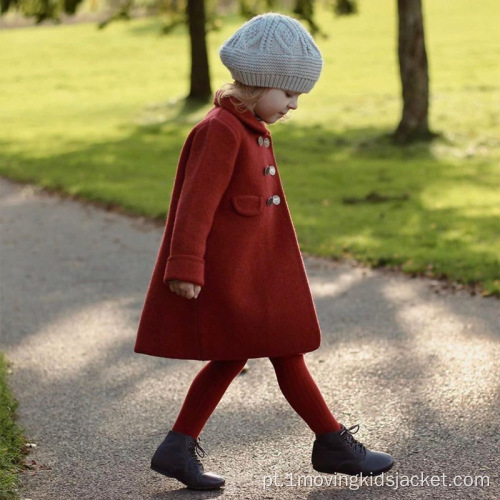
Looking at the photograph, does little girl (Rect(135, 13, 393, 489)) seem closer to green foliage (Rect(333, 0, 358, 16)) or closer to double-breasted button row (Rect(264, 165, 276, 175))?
double-breasted button row (Rect(264, 165, 276, 175))

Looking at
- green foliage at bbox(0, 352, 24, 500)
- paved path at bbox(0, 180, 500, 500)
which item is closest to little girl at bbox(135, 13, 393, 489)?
paved path at bbox(0, 180, 500, 500)

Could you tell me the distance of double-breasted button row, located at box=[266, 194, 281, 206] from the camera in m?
3.64

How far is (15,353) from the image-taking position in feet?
19.3

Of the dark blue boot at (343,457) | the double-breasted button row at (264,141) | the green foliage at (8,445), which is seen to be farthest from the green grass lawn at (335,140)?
the double-breasted button row at (264,141)

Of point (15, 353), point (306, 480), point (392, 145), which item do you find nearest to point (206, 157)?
point (306, 480)

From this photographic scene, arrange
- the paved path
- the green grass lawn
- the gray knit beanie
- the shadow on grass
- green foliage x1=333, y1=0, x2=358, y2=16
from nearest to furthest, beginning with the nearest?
the gray knit beanie → the paved path → the shadow on grass → the green grass lawn → green foliage x1=333, y1=0, x2=358, y2=16

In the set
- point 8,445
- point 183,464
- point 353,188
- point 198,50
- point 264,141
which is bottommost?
point 198,50

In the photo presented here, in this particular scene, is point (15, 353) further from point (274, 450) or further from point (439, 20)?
point (439, 20)

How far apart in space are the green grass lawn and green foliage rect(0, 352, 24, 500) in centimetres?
348

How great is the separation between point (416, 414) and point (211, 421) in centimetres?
92

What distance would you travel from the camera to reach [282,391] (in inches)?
147

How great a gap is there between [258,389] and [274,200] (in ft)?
5.26

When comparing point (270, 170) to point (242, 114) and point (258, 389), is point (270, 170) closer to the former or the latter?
point (242, 114)

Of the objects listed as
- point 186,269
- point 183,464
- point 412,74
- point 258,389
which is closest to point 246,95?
point 186,269
